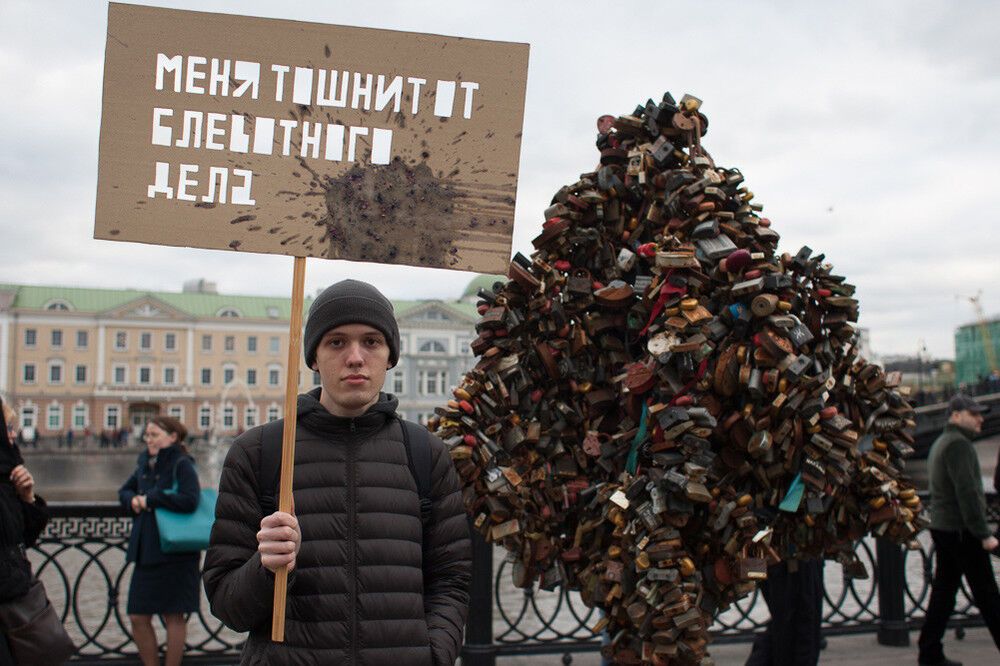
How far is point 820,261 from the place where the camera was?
3.66 m

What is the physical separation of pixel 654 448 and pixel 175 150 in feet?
5.84

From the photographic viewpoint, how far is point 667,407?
119 inches

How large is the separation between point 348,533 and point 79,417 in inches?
2865

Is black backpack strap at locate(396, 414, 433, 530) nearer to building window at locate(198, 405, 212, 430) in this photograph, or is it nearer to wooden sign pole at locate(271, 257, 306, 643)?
wooden sign pole at locate(271, 257, 306, 643)

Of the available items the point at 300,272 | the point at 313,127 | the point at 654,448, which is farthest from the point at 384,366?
the point at 654,448

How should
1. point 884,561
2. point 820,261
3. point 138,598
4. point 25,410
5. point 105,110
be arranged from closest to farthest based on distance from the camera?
point 105,110 < point 820,261 < point 138,598 < point 884,561 < point 25,410

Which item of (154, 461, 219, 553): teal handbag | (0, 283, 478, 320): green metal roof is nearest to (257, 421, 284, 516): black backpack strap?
(154, 461, 219, 553): teal handbag

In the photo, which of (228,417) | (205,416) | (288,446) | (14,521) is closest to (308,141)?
(288,446)

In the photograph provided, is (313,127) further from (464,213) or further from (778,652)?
(778,652)

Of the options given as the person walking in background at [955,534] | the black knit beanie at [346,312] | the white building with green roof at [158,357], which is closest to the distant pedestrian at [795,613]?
the person walking in background at [955,534]

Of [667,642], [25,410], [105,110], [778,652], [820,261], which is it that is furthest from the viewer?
[25,410]

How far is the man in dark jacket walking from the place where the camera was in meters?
2.13

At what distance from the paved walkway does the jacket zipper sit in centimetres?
371

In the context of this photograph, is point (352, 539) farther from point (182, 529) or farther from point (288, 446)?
point (182, 529)
